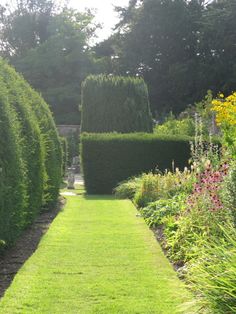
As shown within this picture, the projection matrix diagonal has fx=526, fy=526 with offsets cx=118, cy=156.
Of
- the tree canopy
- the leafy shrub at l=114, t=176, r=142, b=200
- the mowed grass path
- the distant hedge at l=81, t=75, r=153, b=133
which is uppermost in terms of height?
the tree canopy

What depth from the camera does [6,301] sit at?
15.1 ft

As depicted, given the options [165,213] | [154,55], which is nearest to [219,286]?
[165,213]

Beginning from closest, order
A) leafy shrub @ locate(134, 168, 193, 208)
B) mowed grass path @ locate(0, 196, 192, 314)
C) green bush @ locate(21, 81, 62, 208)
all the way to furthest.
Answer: mowed grass path @ locate(0, 196, 192, 314), leafy shrub @ locate(134, 168, 193, 208), green bush @ locate(21, 81, 62, 208)

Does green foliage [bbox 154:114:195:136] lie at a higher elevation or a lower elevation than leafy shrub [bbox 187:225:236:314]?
higher

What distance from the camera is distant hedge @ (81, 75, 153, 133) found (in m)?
21.5

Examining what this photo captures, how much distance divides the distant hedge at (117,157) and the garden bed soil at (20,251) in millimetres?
6747

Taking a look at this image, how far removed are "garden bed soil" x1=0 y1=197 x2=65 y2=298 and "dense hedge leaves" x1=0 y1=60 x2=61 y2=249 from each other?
189 millimetres

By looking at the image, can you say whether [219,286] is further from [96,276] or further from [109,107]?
[109,107]

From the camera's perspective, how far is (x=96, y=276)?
18.0ft

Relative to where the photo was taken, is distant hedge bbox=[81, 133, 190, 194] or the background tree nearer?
distant hedge bbox=[81, 133, 190, 194]

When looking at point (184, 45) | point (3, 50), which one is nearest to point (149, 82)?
point (184, 45)

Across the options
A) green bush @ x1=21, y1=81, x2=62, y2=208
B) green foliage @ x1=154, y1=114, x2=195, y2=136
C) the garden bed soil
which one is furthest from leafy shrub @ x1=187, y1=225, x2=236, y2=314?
green foliage @ x1=154, y1=114, x2=195, y2=136

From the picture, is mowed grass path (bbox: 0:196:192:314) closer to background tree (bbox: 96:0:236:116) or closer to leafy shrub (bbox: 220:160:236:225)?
leafy shrub (bbox: 220:160:236:225)

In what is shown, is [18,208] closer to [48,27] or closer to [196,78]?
[196,78]
